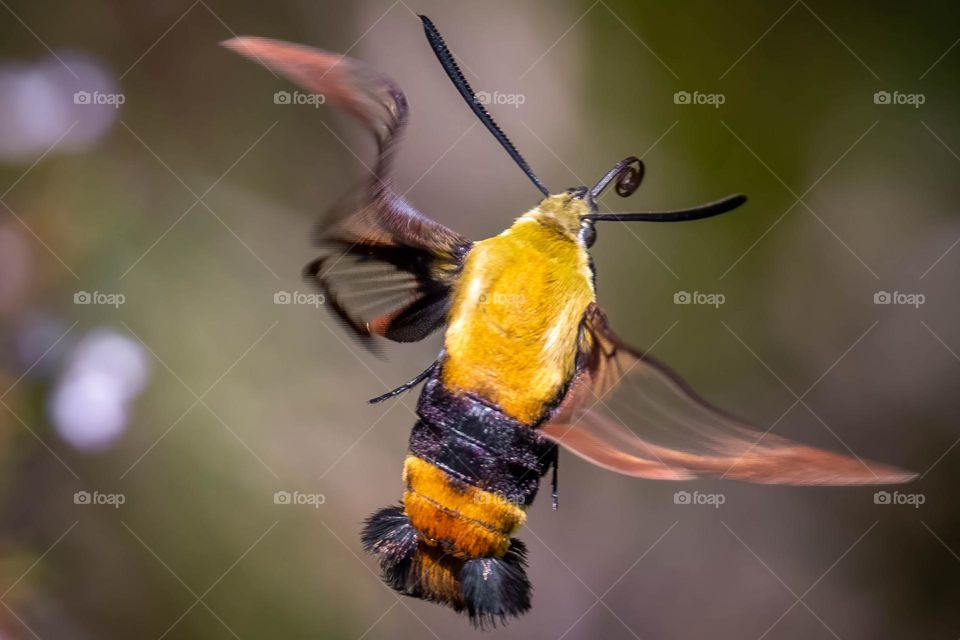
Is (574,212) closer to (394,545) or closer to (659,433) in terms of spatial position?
(659,433)

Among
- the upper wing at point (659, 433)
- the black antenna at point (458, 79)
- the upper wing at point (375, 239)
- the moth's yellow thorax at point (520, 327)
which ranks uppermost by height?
the black antenna at point (458, 79)

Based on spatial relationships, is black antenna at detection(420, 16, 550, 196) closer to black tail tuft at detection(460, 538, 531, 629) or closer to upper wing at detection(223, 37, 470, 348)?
upper wing at detection(223, 37, 470, 348)

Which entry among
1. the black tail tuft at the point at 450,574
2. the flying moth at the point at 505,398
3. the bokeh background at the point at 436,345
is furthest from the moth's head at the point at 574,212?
the bokeh background at the point at 436,345

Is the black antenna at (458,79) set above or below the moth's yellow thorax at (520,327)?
above

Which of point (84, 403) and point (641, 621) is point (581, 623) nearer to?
point (641, 621)

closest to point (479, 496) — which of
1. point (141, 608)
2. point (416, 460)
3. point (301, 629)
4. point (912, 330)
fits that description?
point (416, 460)

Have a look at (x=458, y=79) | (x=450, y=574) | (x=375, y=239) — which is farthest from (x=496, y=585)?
(x=458, y=79)

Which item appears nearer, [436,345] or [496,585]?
[496,585]

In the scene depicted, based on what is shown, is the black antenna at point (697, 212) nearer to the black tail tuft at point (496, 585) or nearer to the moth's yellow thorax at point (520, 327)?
the moth's yellow thorax at point (520, 327)
